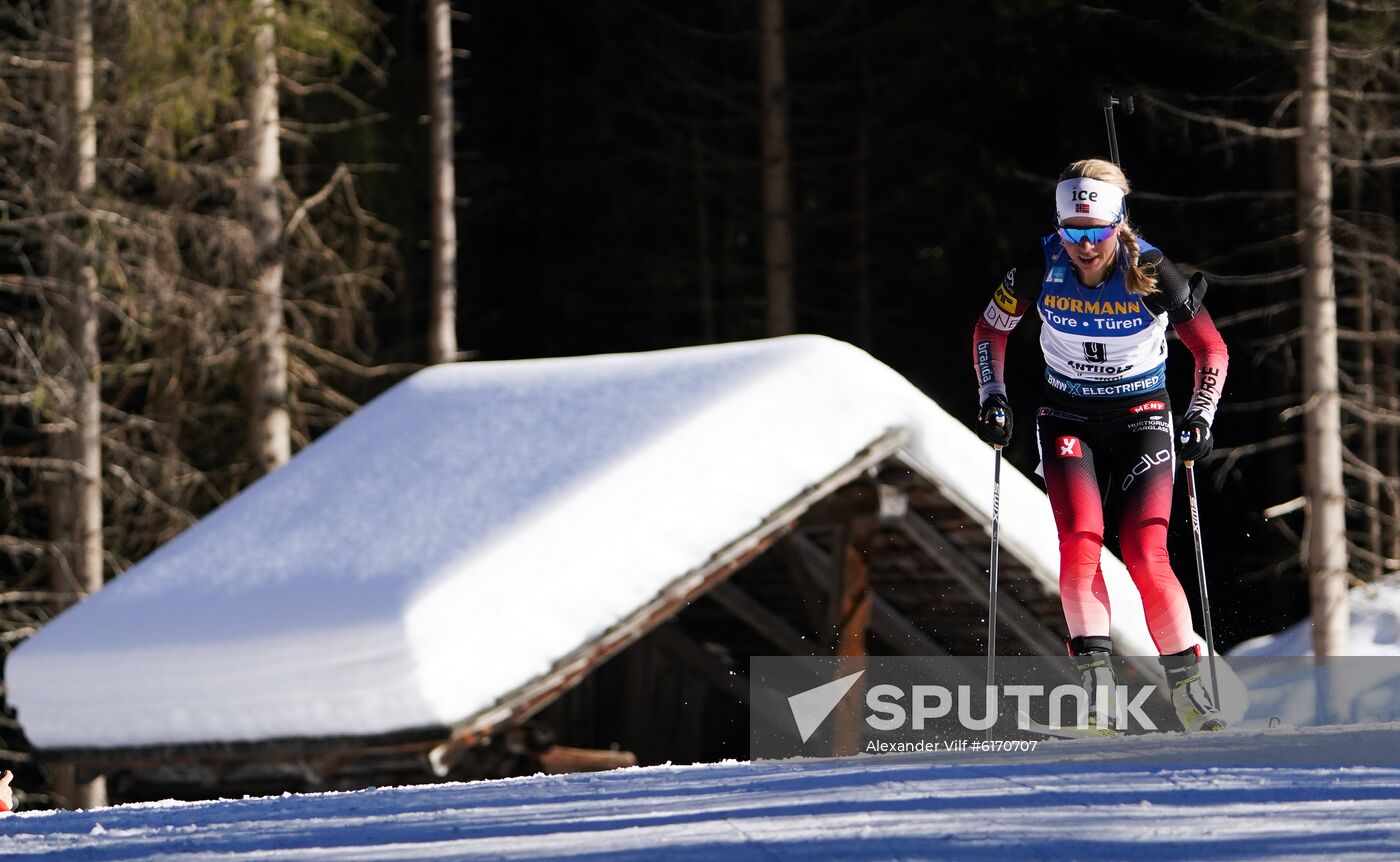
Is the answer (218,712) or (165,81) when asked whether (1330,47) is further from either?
(165,81)

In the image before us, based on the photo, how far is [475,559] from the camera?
9.95 meters

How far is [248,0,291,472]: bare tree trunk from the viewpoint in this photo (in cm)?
1994

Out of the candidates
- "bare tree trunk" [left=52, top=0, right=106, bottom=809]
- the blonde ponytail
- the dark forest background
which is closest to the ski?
the blonde ponytail

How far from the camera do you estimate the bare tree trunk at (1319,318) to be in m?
14.8

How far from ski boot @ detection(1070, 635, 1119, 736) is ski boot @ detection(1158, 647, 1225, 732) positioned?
0.24 m

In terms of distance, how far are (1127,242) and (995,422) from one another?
0.91 meters

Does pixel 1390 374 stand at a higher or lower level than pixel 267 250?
lower

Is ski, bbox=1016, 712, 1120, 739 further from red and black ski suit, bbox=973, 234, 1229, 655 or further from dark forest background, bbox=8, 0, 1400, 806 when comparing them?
dark forest background, bbox=8, 0, 1400, 806

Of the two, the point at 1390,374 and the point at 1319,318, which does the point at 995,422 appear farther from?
the point at 1390,374

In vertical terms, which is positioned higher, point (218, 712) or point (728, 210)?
point (728, 210)

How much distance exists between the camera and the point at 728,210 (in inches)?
1172

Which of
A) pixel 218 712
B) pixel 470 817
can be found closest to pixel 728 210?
pixel 218 712

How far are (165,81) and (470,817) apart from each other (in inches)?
632

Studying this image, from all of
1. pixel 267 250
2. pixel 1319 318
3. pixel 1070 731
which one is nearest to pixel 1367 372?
pixel 1319 318
